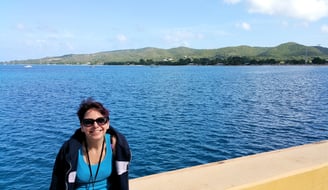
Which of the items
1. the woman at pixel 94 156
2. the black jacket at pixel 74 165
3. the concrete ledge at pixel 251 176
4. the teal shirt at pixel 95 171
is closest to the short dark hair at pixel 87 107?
the woman at pixel 94 156

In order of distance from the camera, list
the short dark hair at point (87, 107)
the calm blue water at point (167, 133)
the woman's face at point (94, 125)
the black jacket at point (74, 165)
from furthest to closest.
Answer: the calm blue water at point (167, 133) < the short dark hair at point (87, 107) < the woman's face at point (94, 125) < the black jacket at point (74, 165)

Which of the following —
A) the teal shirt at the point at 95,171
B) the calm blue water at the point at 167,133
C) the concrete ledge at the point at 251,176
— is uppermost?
the teal shirt at the point at 95,171

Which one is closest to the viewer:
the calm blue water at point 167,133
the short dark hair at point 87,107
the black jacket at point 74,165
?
the black jacket at point 74,165

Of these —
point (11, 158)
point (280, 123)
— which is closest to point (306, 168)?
point (11, 158)

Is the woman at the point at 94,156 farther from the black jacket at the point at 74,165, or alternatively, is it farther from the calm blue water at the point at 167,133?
the calm blue water at the point at 167,133

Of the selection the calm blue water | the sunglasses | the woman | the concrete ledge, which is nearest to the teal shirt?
the woman

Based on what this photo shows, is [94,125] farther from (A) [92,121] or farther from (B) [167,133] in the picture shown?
(B) [167,133]

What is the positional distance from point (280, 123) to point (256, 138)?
6.21 meters

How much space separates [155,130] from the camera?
81.7ft

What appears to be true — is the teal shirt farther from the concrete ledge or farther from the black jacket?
the concrete ledge

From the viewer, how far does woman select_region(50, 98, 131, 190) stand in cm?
262

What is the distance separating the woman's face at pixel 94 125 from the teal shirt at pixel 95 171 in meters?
0.10

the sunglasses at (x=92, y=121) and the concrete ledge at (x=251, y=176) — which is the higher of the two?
the sunglasses at (x=92, y=121)

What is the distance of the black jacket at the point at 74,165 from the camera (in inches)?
102
